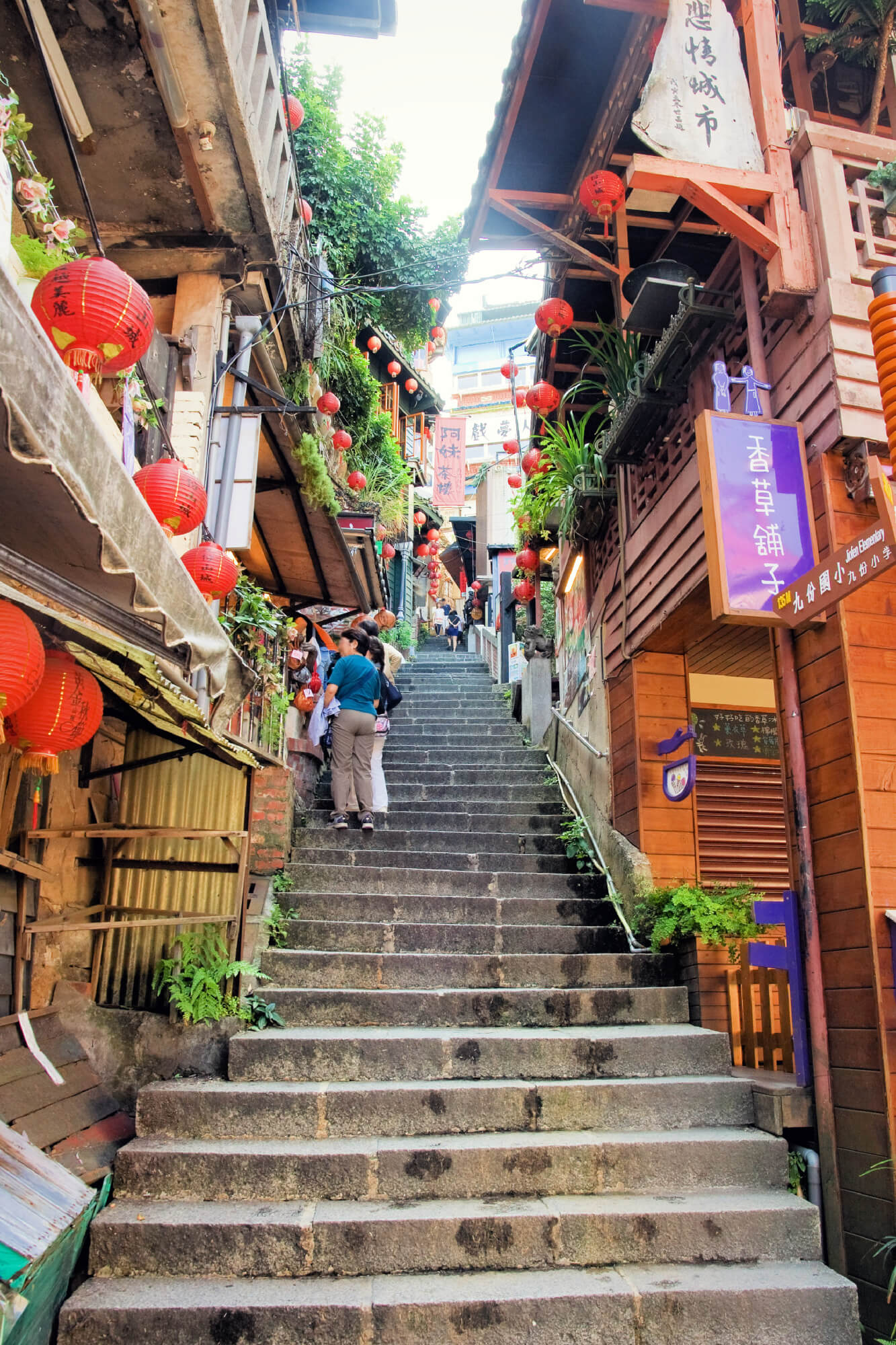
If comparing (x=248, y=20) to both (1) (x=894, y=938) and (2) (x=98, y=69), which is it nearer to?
(2) (x=98, y=69)

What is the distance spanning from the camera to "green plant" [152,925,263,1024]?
536 centimetres

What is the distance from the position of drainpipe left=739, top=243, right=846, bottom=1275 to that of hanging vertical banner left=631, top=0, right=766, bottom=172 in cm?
71

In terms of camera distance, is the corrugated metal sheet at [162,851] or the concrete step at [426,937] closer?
the corrugated metal sheet at [162,851]

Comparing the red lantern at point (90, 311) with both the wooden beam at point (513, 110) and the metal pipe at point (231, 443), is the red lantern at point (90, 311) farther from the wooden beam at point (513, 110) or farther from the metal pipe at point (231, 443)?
the wooden beam at point (513, 110)

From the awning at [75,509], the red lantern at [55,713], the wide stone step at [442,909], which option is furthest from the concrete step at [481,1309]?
the wide stone step at [442,909]

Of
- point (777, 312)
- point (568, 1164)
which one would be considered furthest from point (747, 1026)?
point (777, 312)

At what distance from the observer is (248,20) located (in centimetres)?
703

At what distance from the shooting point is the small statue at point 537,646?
1304 cm

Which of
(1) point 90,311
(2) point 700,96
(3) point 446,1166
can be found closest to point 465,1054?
(3) point 446,1166

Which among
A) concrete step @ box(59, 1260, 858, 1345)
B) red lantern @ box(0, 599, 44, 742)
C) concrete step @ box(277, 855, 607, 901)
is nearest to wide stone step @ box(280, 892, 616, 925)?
concrete step @ box(277, 855, 607, 901)

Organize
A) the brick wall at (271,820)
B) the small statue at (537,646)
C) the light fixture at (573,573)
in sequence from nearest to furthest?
the brick wall at (271,820)
the light fixture at (573,573)
the small statue at (537,646)

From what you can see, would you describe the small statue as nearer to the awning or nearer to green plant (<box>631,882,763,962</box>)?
green plant (<box>631,882,763,962</box>)

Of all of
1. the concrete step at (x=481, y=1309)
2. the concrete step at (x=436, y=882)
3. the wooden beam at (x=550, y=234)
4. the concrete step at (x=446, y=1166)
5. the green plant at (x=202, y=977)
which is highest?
the wooden beam at (x=550, y=234)

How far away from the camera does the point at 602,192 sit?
23.4 feet
